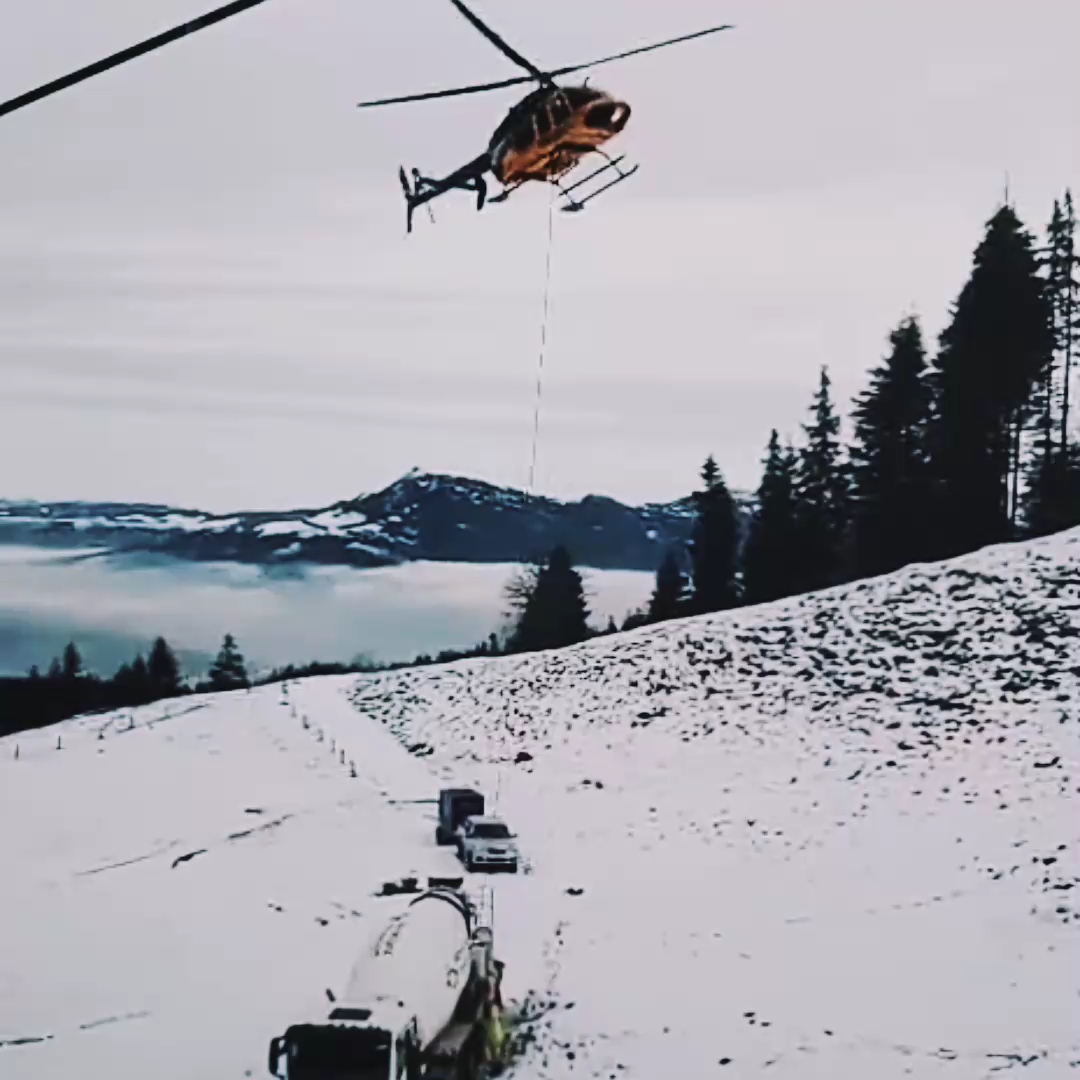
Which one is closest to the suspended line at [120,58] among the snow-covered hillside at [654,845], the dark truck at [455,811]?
the snow-covered hillside at [654,845]

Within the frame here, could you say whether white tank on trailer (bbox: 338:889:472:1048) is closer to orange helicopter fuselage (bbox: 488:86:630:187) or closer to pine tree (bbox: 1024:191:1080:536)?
orange helicopter fuselage (bbox: 488:86:630:187)

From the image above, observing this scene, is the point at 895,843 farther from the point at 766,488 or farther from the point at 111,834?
the point at 766,488

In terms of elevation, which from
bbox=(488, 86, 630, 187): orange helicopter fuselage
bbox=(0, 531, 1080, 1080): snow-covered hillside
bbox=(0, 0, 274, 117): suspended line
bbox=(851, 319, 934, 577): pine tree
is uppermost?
bbox=(851, 319, 934, 577): pine tree

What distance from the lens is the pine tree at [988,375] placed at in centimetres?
5341

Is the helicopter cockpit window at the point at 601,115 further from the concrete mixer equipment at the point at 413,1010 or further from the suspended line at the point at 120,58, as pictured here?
the concrete mixer equipment at the point at 413,1010

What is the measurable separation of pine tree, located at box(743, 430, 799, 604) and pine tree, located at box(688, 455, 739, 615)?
362cm

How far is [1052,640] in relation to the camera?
40.7m

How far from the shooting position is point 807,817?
3170 centimetres

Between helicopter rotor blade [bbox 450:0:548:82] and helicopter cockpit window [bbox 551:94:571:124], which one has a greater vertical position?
helicopter cockpit window [bbox 551:94:571:124]

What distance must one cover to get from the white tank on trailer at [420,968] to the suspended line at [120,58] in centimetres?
1219

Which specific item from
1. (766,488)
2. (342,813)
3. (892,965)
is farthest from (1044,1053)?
(766,488)

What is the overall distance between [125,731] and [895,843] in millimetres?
32044

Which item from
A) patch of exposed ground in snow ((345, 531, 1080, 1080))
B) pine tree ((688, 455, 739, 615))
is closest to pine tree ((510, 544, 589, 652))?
pine tree ((688, 455, 739, 615))

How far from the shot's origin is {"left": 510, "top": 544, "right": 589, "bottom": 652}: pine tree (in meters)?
70.1
